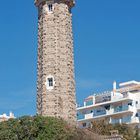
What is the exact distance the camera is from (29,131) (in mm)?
29125

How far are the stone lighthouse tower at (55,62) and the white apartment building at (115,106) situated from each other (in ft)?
98.2

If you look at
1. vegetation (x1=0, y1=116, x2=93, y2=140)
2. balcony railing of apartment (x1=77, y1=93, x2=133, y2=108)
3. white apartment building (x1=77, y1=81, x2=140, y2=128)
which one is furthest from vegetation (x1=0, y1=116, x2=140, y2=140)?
balcony railing of apartment (x1=77, y1=93, x2=133, y2=108)

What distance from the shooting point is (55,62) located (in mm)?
35812

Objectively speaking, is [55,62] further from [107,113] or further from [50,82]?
[107,113]

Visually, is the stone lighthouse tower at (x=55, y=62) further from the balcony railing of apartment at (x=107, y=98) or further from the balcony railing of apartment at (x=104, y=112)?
the balcony railing of apartment at (x=107, y=98)

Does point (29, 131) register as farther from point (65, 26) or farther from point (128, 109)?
point (128, 109)

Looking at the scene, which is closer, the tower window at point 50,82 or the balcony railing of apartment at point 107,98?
the tower window at point 50,82

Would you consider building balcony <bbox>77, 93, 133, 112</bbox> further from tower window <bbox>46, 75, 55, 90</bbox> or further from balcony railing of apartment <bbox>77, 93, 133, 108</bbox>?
tower window <bbox>46, 75, 55, 90</bbox>

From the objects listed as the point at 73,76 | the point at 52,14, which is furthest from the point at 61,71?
the point at 52,14

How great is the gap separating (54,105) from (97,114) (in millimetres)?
37159

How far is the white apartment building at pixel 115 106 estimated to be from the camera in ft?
221

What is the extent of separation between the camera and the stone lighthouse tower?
35312mm

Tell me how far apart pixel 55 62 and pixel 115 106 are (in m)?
35.6

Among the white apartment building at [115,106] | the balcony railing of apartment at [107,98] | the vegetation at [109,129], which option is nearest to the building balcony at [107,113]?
the white apartment building at [115,106]
